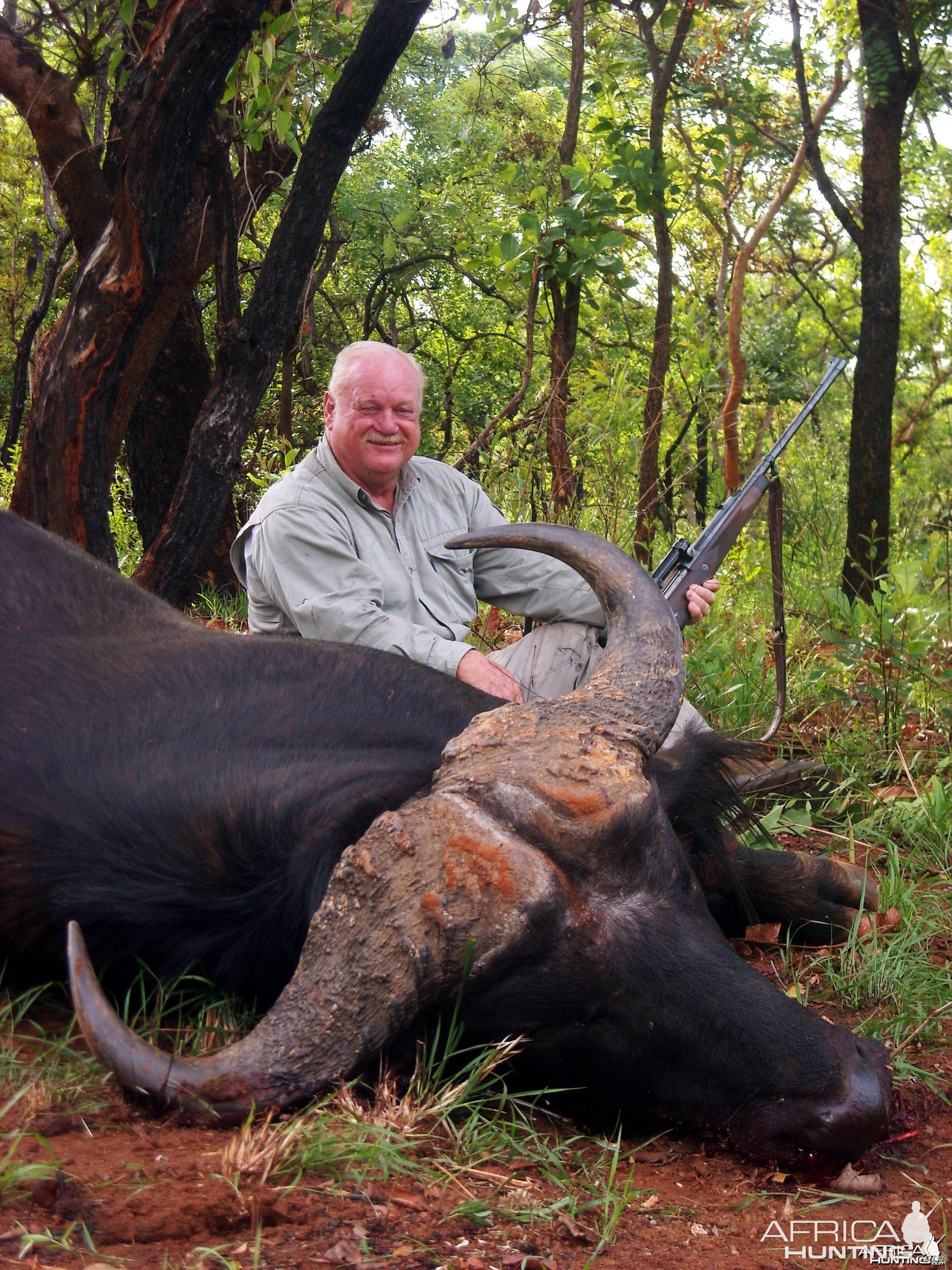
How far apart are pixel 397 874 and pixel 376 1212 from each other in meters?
0.53

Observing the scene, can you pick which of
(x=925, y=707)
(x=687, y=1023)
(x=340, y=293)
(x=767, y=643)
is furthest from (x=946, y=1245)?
(x=340, y=293)

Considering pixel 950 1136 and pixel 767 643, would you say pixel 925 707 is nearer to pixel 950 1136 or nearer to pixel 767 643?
pixel 767 643

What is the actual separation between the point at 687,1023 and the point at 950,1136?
685mm

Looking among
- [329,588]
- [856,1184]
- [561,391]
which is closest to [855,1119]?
[856,1184]

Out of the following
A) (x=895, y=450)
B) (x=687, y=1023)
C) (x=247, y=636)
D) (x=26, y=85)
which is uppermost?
(x=895, y=450)

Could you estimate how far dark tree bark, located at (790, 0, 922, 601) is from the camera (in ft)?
21.4

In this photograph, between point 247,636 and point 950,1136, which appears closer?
point 950,1136

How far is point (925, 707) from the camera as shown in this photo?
15.9 ft

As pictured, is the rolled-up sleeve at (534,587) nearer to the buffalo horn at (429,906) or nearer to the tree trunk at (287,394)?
the buffalo horn at (429,906)

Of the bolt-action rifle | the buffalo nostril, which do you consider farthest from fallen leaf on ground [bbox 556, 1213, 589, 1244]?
the bolt-action rifle

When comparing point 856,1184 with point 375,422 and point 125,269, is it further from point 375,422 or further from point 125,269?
point 125,269

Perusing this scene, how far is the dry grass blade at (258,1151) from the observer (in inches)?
72.6

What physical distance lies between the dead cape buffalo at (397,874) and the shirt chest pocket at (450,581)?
1.37 m

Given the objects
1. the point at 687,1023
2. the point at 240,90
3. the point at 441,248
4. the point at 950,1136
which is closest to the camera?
the point at 687,1023
